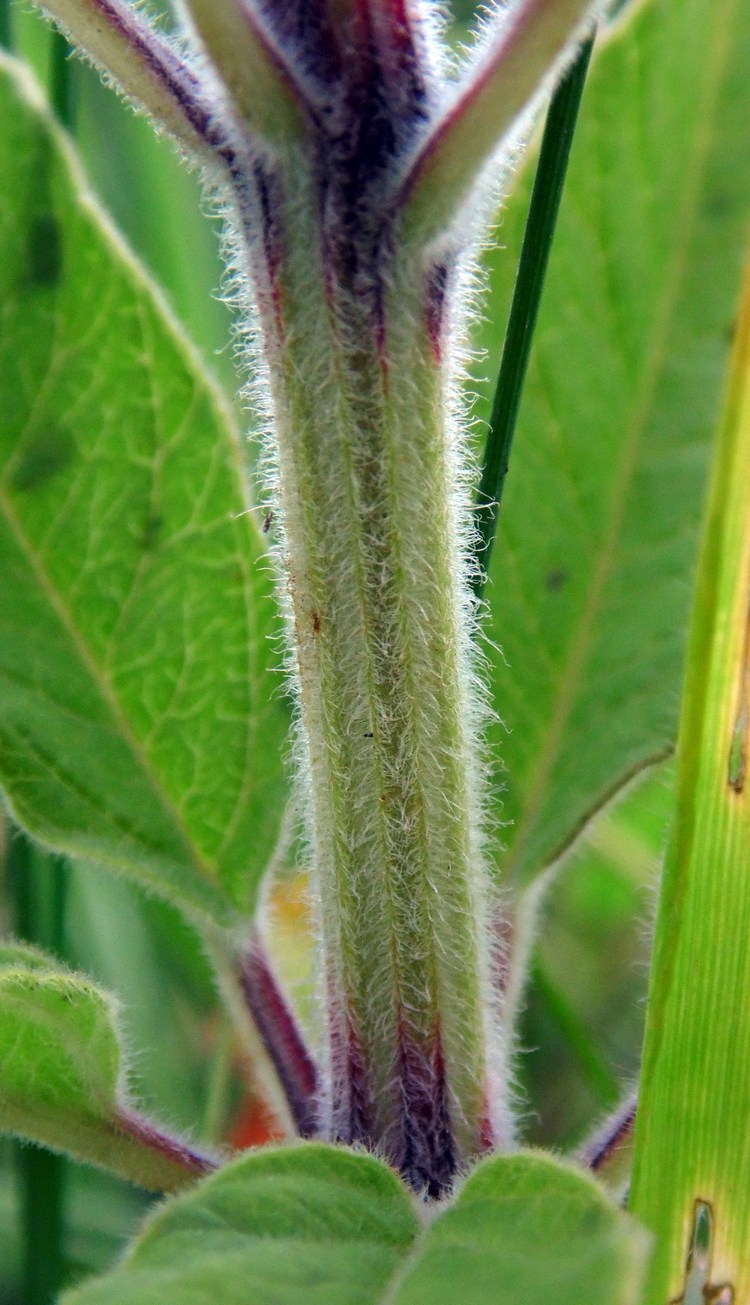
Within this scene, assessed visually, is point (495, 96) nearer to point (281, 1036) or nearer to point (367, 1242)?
point (367, 1242)

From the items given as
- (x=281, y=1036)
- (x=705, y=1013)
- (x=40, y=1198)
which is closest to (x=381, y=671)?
(x=705, y=1013)

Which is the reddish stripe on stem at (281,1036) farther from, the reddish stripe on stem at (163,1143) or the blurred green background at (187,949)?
the blurred green background at (187,949)

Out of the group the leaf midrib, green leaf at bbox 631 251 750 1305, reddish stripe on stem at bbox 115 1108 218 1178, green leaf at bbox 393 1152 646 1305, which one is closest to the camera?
green leaf at bbox 393 1152 646 1305

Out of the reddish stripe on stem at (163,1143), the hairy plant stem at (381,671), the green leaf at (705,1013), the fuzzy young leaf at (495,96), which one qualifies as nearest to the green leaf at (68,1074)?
the reddish stripe on stem at (163,1143)

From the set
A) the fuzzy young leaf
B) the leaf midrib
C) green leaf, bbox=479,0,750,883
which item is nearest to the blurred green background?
green leaf, bbox=479,0,750,883

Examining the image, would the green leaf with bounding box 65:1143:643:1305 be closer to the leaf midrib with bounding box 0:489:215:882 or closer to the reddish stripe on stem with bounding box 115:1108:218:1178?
the reddish stripe on stem with bounding box 115:1108:218:1178
